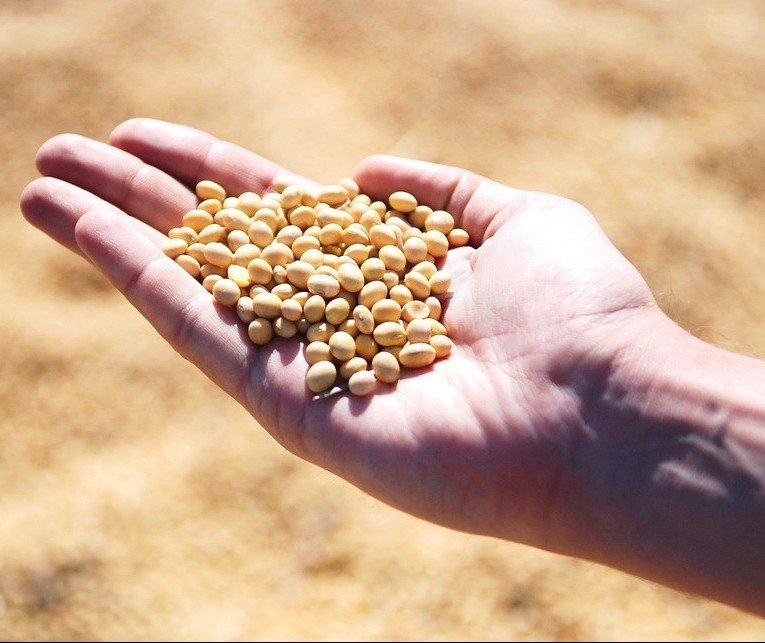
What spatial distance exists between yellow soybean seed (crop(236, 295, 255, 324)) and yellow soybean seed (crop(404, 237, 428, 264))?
0.33m

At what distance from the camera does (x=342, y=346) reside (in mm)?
1381

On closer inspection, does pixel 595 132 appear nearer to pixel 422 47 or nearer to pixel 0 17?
pixel 422 47

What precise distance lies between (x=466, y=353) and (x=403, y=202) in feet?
1.29

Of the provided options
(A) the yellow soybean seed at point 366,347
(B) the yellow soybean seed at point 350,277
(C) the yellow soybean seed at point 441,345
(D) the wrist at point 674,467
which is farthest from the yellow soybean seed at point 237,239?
(D) the wrist at point 674,467

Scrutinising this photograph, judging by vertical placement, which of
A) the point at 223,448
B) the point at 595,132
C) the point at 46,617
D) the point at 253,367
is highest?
the point at 595,132

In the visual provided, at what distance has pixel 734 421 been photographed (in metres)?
1.19

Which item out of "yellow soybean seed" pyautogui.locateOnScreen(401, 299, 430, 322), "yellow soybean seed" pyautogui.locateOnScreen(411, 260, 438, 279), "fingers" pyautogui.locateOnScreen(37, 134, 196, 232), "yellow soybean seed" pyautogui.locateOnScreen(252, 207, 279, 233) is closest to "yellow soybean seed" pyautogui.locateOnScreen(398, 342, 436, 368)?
"yellow soybean seed" pyautogui.locateOnScreen(401, 299, 430, 322)

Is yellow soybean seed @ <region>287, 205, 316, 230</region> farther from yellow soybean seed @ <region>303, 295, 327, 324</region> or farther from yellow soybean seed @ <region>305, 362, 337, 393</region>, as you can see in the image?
yellow soybean seed @ <region>305, 362, 337, 393</region>

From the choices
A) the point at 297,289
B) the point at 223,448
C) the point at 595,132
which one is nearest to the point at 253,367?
the point at 297,289

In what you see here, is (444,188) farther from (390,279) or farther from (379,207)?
(390,279)

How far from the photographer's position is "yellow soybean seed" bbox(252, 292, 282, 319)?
1427 millimetres

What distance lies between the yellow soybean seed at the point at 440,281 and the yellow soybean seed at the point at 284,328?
278 mm

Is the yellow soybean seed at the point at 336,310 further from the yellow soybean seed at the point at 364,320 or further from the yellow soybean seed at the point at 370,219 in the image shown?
the yellow soybean seed at the point at 370,219

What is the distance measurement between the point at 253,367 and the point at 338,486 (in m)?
0.53
